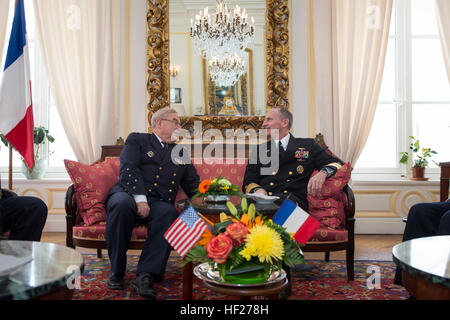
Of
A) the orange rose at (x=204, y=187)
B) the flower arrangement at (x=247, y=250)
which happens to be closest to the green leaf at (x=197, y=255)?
the flower arrangement at (x=247, y=250)

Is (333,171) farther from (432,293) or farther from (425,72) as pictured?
(425,72)

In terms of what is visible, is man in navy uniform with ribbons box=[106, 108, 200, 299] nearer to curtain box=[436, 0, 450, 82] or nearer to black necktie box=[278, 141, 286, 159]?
black necktie box=[278, 141, 286, 159]

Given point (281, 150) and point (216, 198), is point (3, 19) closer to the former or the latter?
point (281, 150)

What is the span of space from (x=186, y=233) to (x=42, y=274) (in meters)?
0.50

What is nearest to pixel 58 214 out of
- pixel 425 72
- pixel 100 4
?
pixel 100 4

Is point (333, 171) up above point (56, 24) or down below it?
A: below

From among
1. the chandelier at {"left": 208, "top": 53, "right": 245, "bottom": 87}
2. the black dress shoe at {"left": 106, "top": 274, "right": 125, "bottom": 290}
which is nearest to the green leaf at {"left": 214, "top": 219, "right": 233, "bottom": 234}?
the black dress shoe at {"left": 106, "top": 274, "right": 125, "bottom": 290}

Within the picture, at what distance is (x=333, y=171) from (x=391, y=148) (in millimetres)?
2260

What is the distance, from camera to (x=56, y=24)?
440cm

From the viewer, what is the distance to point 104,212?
2775 mm

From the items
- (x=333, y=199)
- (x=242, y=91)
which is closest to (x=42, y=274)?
(x=333, y=199)

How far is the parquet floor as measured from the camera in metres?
3.52

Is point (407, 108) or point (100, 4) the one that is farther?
point (407, 108)

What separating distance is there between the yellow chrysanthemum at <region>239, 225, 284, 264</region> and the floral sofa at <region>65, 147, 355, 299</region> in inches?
51.8
